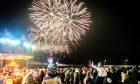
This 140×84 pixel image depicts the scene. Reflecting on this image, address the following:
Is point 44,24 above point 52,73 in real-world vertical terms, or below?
above

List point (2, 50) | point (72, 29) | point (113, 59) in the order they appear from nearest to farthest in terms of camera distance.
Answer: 1. point (2, 50)
2. point (72, 29)
3. point (113, 59)

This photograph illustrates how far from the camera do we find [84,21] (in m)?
27.6

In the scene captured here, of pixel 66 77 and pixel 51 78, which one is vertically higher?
pixel 51 78

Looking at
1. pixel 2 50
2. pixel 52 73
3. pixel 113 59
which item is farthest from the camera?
pixel 113 59

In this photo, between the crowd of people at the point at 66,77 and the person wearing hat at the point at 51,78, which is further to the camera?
the crowd of people at the point at 66,77

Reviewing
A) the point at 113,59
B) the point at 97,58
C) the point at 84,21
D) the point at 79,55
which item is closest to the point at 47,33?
the point at 84,21

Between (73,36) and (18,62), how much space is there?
7135 mm

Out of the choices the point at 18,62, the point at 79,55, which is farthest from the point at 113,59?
the point at 18,62

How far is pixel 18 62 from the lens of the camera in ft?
108

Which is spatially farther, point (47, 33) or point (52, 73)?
point (47, 33)

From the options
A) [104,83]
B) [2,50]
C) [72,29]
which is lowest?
[104,83]

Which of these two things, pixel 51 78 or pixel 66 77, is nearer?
pixel 51 78

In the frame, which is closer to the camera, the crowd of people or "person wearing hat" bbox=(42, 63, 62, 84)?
"person wearing hat" bbox=(42, 63, 62, 84)

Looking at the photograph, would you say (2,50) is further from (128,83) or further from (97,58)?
(97,58)
